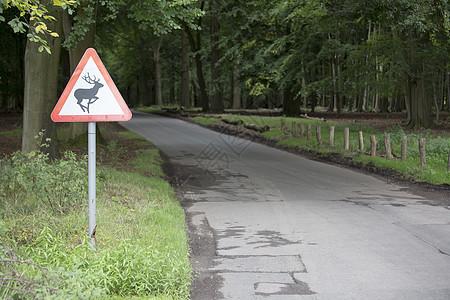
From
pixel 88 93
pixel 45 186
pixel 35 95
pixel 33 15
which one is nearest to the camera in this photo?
pixel 88 93

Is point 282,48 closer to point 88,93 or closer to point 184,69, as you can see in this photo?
point 184,69

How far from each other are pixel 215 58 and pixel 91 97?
1445 inches

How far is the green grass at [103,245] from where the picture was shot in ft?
15.1

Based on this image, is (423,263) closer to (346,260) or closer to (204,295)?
(346,260)

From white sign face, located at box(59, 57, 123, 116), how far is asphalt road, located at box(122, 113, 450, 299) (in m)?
2.40

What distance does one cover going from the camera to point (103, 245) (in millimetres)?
5891

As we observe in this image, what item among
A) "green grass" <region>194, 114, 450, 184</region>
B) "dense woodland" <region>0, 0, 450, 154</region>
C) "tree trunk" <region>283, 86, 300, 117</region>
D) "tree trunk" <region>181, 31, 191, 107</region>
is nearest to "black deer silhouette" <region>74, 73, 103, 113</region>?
"dense woodland" <region>0, 0, 450, 154</region>

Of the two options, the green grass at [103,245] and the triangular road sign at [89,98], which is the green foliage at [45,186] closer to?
the green grass at [103,245]

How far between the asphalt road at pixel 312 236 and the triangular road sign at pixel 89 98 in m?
2.33

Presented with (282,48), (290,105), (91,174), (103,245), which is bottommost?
(103,245)

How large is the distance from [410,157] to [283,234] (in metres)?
8.92

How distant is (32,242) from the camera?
5.90 metres

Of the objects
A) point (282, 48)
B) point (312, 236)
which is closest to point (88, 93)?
point (312, 236)

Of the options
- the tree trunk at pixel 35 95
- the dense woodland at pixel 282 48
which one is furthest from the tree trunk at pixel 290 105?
the tree trunk at pixel 35 95
